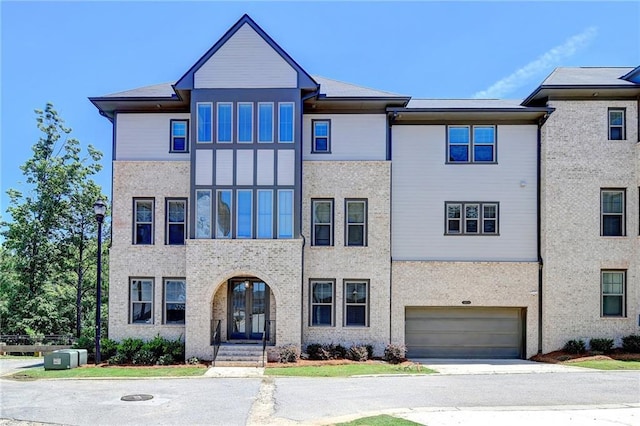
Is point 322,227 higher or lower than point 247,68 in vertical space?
lower

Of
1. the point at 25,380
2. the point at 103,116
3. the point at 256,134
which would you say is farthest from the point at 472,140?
the point at 25,380

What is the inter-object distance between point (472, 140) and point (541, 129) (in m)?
2.56

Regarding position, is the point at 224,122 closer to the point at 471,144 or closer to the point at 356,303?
the point at 356,303

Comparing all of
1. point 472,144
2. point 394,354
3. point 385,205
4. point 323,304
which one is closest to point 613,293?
point 472,144

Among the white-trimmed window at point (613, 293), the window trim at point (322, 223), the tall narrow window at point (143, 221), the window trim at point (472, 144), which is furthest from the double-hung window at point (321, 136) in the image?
the white-trimmed window at point (613, 293)

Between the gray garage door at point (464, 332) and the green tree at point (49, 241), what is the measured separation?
60.2ft

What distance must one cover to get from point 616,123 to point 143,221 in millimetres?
18079

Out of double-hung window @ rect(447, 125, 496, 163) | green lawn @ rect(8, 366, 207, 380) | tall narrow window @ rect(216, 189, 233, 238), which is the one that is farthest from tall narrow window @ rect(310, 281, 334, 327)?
double-hung window @ rect(447, 125, 496, 163)

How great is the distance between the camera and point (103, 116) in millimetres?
20844

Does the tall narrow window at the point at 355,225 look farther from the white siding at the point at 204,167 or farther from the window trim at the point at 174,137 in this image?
the window trim at the point at 174,137

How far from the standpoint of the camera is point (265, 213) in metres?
18.6

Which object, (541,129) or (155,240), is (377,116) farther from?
(155,240)

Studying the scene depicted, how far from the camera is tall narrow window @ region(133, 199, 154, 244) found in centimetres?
1980

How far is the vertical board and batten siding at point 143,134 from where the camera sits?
20.0 m
